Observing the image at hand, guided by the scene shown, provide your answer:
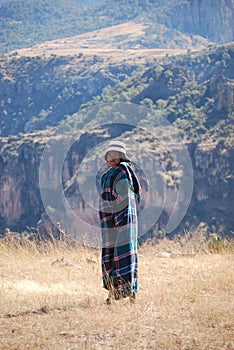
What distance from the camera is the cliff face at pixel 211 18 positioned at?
142 meters

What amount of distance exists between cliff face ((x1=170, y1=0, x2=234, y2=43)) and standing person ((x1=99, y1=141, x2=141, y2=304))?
139 metres

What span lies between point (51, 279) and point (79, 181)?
1623 inches

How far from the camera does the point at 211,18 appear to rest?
474 feet

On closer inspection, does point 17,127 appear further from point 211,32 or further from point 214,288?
point 214,288

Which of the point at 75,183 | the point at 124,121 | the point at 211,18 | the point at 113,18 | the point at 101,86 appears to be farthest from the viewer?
the point at 211,18

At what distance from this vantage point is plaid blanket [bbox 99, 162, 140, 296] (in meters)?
5.13

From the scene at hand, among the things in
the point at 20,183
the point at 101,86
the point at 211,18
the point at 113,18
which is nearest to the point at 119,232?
the point at 20,183

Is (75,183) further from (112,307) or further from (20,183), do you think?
(112,307)

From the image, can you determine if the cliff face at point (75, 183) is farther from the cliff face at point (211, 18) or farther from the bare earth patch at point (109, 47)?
the cliff face at point (211, 18)

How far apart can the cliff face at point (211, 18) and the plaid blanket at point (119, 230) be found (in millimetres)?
138591

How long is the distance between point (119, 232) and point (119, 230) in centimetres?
2

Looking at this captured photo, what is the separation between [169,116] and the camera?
5509cm

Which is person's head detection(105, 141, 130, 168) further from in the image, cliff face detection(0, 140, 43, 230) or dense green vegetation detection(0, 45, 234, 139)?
cliff face detection(0, 140, 43, 230)

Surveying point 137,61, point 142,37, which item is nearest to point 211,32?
point 142,37
